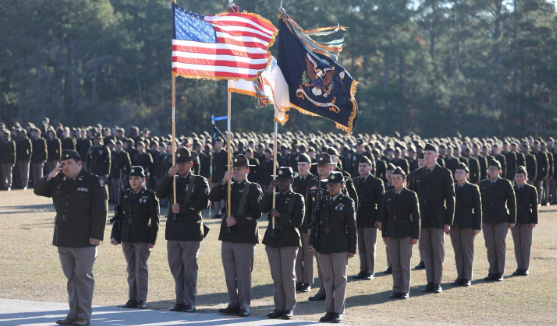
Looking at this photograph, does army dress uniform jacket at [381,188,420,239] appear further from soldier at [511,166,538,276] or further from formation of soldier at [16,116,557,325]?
soldier at [511,166,538,276]

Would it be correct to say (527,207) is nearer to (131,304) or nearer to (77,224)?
(131,304)

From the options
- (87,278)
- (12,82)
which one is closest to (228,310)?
(87,278)

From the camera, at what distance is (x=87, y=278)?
9.79 metres

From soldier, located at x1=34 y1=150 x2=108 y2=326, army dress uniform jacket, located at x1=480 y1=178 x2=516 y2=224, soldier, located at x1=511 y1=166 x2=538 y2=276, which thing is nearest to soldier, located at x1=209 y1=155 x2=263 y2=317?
soldier, located at x1=34 y1=150 x2=108 y2=326

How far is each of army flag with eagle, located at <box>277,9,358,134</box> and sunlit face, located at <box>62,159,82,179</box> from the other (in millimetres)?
3179

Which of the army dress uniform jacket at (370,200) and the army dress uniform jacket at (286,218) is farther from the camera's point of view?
the army dress uniform jacket at (370,200)

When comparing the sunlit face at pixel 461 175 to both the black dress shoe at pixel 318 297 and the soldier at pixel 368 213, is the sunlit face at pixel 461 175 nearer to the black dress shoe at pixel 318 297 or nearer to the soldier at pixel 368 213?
the soldier at pixel 368 213

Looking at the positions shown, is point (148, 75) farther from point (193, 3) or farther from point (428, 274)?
point (428, 274)

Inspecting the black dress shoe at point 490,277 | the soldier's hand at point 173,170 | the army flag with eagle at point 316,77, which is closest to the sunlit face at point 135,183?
the soldier's hand at point 173,170

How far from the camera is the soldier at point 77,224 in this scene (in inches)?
384

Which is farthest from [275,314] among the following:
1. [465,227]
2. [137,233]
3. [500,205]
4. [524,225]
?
[524,225]

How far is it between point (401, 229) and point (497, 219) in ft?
8.88

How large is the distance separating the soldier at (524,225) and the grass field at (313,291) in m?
0.28

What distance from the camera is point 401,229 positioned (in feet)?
42.4
